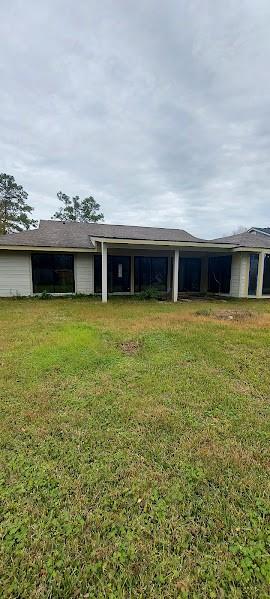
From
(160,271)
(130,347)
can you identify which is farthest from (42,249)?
(130,347)

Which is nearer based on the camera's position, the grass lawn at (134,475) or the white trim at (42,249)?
the grass lawn at (134,475)

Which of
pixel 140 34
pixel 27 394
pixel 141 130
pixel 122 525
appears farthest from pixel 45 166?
pixel 122 525

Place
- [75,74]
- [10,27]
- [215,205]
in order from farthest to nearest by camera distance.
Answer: [215,205], [75,74], [10,27]

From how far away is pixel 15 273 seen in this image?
11.7 meters

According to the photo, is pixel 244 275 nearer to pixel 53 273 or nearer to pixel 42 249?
pixel 53 273

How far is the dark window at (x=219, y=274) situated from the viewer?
13.8m

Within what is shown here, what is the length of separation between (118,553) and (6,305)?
31.6 feet

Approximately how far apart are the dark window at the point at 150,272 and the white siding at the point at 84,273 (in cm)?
236

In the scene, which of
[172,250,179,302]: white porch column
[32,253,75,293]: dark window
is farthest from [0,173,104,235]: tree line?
[172,250,179,302]: white porch column

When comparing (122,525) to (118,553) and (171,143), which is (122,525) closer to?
(118,553)

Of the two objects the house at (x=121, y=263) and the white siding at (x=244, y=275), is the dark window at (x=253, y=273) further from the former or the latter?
the white siding at (x=244, y=275)

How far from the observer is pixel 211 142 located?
14102 mm

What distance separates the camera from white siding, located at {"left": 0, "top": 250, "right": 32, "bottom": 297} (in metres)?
11.5

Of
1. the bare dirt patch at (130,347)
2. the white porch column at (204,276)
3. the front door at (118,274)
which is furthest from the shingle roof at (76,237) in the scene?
the bare dirt patch at (130,347)
